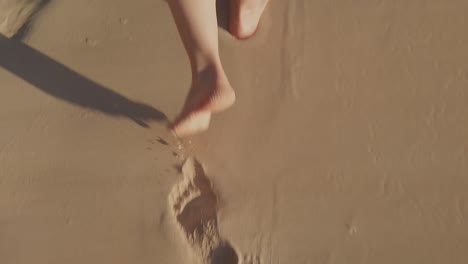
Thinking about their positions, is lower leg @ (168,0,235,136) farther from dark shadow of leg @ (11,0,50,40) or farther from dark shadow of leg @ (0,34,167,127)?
dark shadow of leg @ (11,0,50,40)

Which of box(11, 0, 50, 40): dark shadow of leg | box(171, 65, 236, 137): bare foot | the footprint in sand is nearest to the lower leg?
box(171, 65, 236, 137): bare foot

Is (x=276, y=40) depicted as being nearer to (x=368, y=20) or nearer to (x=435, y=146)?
(x=368, y=20)

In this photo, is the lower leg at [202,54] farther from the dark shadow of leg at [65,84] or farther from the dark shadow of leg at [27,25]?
the dark shadow of leg at [27,25]

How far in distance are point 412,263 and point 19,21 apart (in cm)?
121

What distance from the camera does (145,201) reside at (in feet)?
4.11

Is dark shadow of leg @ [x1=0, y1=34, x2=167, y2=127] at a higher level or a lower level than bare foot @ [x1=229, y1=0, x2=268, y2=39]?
lower

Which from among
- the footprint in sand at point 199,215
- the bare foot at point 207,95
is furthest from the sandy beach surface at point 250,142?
the bare foot at point 207,95

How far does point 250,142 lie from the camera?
1284 millimetres

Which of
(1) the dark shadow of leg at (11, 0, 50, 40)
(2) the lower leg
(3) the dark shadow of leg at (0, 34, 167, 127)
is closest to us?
(2) the lower leg

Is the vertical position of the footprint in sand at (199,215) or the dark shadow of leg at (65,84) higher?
the dark shadow of leg at (65,84)

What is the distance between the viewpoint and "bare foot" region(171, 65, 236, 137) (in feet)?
3.69

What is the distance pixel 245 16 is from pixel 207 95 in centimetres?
36

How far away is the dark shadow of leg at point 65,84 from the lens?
1357 mm

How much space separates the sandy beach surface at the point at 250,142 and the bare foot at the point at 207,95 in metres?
0.14
